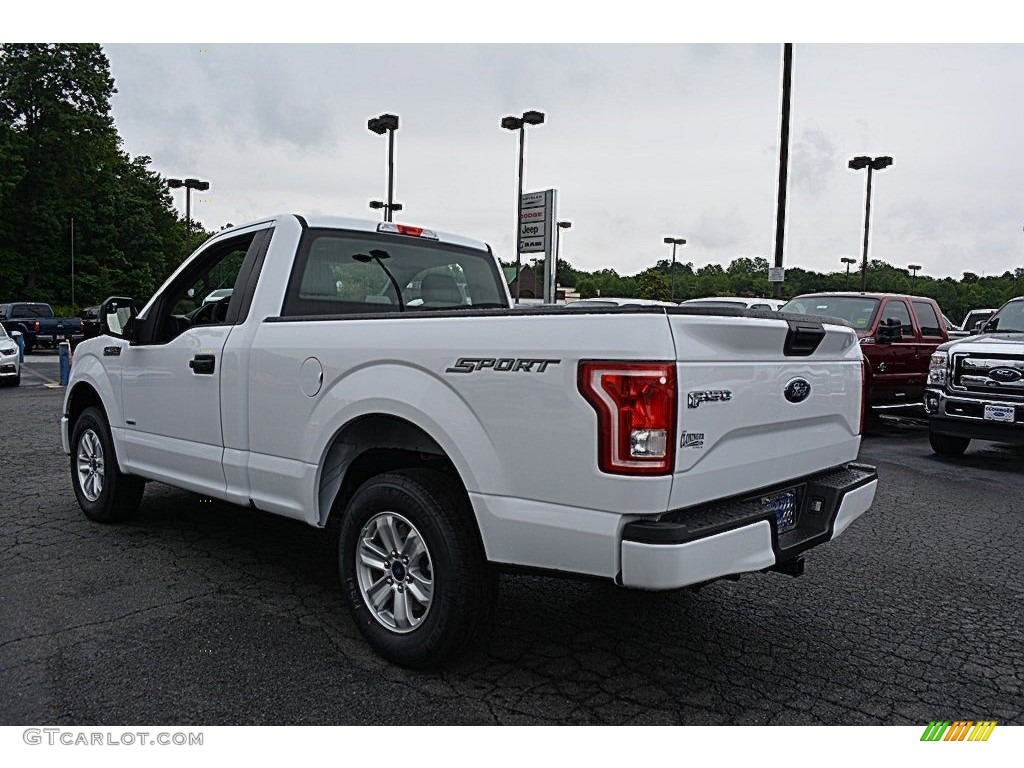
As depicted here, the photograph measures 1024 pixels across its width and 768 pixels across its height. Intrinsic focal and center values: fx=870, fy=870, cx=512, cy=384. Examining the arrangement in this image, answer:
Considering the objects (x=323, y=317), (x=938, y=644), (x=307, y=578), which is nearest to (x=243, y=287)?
(x=323, y=317)

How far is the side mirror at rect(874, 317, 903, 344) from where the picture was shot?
1104cm

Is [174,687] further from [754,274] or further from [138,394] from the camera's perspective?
[754,274]

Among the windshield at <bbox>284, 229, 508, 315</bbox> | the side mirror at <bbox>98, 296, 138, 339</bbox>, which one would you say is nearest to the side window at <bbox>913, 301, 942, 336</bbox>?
the windshield at <bbox>284, 229, 508, 315</bbox>

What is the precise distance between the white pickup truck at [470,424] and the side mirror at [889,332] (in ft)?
24.9

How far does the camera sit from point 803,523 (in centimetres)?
374

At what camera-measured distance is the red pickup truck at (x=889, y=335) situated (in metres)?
11.5

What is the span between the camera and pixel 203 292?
203 inches

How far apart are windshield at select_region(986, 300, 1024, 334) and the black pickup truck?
1068 inches

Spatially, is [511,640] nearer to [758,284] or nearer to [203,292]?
[203,292]

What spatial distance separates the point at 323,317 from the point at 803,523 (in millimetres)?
2327

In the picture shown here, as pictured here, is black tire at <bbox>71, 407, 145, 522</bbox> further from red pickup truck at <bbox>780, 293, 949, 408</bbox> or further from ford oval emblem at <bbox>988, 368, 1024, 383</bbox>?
red pickup truck at <bbox>780, 293, 949, 408</bbox>

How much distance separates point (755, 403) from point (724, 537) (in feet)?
1.85

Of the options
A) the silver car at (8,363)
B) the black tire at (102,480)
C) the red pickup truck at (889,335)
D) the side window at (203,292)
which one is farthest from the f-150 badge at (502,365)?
the silver car at (8,363)
